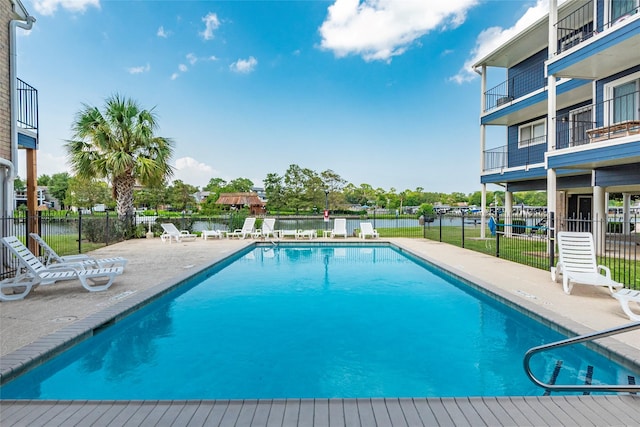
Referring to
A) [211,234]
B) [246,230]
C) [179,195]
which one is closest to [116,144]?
[211,234]

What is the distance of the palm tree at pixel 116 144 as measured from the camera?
14953 millimetres

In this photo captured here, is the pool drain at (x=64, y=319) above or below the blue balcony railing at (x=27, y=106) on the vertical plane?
below

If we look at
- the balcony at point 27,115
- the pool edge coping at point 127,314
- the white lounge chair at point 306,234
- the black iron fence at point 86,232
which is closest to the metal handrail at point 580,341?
the pool edge coping at point 127,314

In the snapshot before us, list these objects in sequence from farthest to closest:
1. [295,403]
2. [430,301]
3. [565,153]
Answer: [565,153] → [430,301] → [295,403]

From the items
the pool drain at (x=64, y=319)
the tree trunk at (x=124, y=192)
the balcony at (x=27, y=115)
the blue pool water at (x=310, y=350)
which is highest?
the balcony at (x=27, y=115)

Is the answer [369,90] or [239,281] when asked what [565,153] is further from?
[369,90]

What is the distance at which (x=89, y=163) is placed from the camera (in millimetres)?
15172

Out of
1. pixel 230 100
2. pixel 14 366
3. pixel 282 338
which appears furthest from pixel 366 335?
pixel 230 100

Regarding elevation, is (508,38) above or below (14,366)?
above

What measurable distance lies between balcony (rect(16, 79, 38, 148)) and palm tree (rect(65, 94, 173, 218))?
570 centimetres

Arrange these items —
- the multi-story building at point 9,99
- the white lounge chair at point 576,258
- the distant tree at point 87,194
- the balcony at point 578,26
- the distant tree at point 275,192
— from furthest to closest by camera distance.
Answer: the distant tree at point 87,194 → the distant tree at point 275,192 → the balcony at point 578,26 → the multi-story building at point 9,99 → the white lounge chair at point 576,258

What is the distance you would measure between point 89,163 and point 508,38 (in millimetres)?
18956

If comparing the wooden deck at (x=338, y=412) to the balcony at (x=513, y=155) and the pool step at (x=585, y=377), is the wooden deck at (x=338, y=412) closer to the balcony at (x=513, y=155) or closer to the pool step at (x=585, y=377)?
the pool step at (x=585, y=377)

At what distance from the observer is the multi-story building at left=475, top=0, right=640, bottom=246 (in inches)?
382
